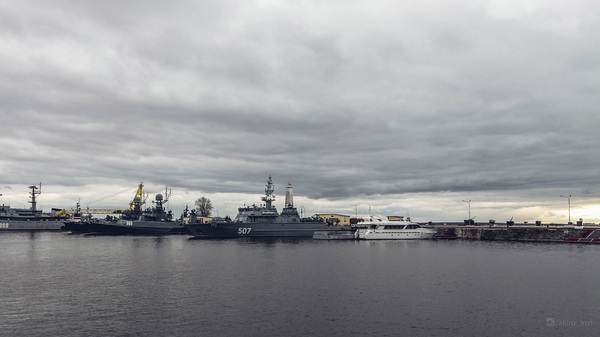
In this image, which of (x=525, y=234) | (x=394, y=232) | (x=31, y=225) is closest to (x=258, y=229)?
(x=394, y=232)

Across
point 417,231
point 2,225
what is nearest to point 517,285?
point 417,231

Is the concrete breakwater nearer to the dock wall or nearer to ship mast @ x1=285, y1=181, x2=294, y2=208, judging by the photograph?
the dock wall

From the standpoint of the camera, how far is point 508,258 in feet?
222

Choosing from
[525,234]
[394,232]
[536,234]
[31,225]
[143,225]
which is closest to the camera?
[536,234]

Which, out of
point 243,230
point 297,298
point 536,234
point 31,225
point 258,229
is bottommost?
point 31,225

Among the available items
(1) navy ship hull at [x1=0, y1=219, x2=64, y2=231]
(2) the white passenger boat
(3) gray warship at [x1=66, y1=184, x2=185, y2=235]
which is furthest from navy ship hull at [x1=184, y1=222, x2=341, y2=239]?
(1) navy ship hull at [x1=0, y1=219, x2=64, y2=231]

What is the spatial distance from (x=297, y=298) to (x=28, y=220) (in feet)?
629

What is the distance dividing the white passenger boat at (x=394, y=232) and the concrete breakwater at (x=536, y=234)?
54.1 ft

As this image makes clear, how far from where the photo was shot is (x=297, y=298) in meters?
36.6

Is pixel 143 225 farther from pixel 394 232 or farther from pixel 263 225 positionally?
pixel 394 232

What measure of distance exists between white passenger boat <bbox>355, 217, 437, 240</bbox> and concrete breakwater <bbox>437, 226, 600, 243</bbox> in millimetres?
16488

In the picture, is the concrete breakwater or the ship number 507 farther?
the ship number 507

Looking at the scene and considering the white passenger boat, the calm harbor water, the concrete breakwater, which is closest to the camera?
the calm harbor water

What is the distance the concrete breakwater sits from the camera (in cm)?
10076
